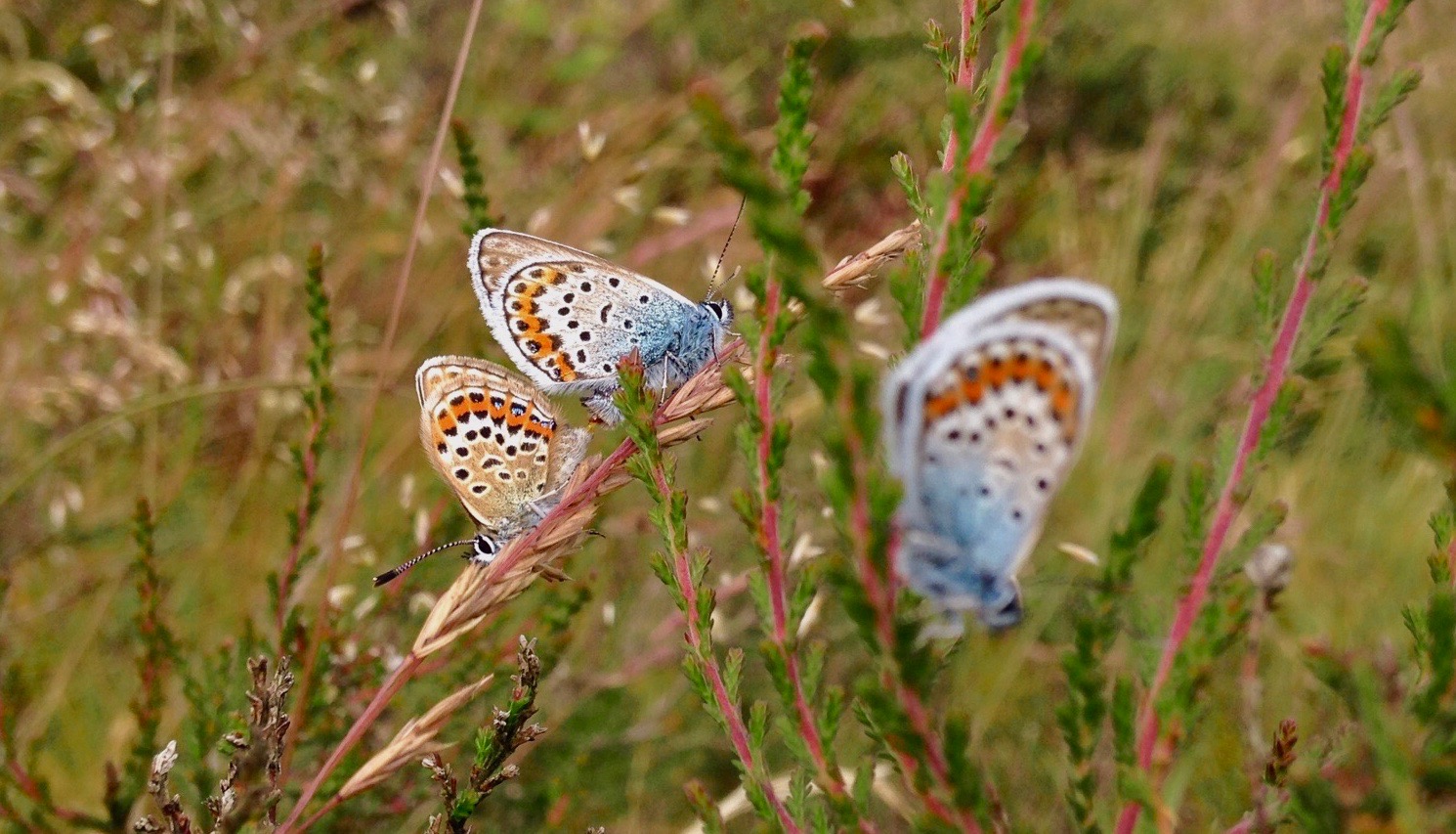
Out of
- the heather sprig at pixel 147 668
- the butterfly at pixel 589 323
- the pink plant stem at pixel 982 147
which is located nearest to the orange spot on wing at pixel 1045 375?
the pink plant stem at pixel 982 147

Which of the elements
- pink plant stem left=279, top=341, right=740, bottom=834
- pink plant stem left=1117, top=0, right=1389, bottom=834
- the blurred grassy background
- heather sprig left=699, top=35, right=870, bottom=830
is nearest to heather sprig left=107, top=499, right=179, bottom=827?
the blurred grassy background

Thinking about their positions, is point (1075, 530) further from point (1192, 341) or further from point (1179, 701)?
point (1179, 701)

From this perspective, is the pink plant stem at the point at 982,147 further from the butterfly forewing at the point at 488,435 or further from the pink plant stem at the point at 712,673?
the butterfly forewing at the point at 488,435

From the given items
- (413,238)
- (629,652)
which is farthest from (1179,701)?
(629,652)

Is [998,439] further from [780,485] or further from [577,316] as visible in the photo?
[577,316]

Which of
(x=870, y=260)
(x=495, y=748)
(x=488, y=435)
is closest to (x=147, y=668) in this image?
(x=488, y=435)
